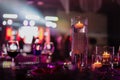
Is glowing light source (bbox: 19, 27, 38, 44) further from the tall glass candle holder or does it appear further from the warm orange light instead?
the tall glass candle holder

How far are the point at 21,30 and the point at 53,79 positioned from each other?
8949 mm

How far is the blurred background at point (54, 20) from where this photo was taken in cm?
858

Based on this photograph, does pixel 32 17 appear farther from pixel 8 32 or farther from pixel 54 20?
pixel 8 32

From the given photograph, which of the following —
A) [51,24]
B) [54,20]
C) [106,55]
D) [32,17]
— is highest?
[32,17]

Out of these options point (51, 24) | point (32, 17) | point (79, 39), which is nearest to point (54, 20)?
point (51, 24)

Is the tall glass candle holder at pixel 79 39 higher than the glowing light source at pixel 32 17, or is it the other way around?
the glowing light source at pixel 32 17

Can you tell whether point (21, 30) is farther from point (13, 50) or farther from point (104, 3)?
point (13, 50)

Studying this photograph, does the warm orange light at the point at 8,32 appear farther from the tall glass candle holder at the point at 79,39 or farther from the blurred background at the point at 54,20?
the tall glass candle holder at the point at 79,39

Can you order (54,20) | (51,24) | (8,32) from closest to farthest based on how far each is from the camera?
(8,32) < (54,20) < (51,24)

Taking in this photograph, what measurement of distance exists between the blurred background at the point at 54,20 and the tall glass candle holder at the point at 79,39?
6356mm

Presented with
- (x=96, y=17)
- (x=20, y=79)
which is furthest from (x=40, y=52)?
(x=96, y=17)

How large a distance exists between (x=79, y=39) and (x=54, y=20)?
8083 millimetres

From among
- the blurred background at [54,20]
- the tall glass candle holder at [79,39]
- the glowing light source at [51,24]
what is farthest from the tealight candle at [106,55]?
the glowing light source at [51,24]

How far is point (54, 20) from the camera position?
9750mm
